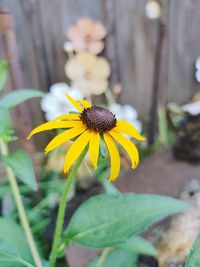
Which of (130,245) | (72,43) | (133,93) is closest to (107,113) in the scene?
(130,245)

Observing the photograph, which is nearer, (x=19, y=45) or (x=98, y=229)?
(x=98, y=229)

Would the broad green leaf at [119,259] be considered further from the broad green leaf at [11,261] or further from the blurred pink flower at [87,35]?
the blurred pink flower at [87,35]

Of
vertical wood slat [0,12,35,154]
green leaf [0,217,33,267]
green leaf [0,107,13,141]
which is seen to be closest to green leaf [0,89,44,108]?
green leaf [0,107,13,141]

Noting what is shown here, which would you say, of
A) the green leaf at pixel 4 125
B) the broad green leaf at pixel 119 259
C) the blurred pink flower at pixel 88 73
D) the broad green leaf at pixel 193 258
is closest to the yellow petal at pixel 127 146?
the broad green leaf at pixel 193 258

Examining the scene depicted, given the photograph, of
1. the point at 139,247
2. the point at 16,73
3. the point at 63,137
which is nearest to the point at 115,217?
the point at 139,247

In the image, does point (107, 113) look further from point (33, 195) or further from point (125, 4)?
point (125, 4)

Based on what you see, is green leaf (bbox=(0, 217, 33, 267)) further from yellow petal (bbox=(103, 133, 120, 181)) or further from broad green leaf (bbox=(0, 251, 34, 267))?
yellow petal (bbox=(103, 133, 120, 181))
